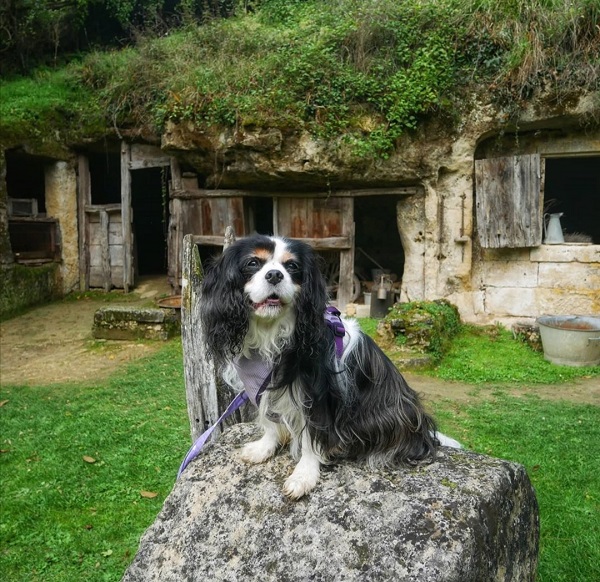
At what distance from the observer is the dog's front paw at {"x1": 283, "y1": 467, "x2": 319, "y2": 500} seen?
201cm

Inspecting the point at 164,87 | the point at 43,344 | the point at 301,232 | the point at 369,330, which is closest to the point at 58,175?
the point at 164,87

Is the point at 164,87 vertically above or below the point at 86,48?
below

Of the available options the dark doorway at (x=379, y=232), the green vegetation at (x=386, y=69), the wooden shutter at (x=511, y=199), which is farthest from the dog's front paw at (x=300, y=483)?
the dark doorway at (x=379, y=232)

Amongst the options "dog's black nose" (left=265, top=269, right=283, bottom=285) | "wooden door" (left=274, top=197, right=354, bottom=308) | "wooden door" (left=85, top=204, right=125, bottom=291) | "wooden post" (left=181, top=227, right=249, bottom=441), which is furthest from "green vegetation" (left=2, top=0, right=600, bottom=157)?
"dog's black nose" (left=265, top=269, right=283, bottom=285)

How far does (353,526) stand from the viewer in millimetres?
1854

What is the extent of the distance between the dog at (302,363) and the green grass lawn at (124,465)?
1682 mm

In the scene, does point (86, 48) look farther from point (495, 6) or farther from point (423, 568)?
point (423, 568)

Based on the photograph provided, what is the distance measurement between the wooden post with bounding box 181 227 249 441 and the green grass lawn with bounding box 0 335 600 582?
1287mm

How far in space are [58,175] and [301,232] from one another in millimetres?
6153

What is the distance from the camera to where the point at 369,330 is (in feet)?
28.3

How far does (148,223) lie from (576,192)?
12048mm

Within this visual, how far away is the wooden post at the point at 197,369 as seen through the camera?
111 inches

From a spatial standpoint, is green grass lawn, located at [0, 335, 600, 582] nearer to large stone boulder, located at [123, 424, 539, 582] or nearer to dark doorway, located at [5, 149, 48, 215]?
large stone boulder, located at [123, 424, 539, 582]

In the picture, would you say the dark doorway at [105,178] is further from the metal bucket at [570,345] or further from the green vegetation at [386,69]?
the metal bucket at [570,345]
